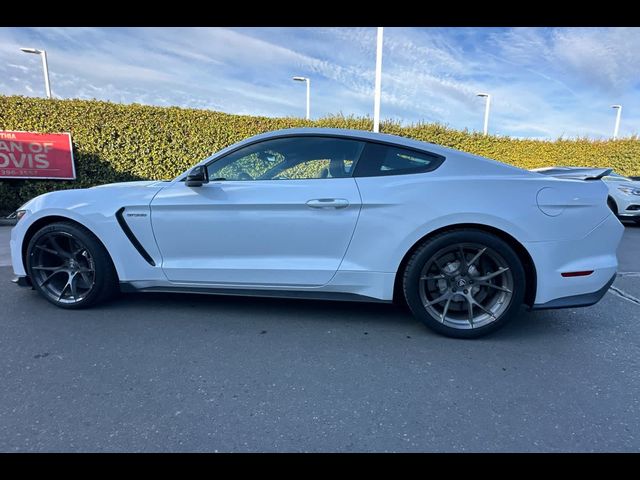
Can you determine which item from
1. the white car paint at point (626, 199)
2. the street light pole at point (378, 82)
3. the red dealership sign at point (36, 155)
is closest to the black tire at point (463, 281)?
the street light pole at point (378, 82)

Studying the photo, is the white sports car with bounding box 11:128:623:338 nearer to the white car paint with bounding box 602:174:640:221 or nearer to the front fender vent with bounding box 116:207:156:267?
the front fender vent with bounding box 116:207:156:267

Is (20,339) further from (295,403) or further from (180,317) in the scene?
(295,403)

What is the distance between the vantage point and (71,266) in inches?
114

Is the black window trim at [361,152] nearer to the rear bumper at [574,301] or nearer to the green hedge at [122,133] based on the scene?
the rear bumper at [574,301]

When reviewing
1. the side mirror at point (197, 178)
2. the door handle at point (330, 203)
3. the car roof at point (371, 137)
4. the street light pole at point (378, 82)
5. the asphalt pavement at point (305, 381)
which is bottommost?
the asphalt pavement at point (305, 381)

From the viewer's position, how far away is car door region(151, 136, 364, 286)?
8.21 ft

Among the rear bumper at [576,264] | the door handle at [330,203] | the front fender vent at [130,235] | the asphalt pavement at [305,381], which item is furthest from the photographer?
the front fender vent at [130,235]

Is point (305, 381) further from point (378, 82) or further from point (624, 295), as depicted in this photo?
point (378, 82)

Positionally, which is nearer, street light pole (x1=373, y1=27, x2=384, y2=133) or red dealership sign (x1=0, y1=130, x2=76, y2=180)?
red dealership sign (x1=0, y1=130, x2=76, y2=180)

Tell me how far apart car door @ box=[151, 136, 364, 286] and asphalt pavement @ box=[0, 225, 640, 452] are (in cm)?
46

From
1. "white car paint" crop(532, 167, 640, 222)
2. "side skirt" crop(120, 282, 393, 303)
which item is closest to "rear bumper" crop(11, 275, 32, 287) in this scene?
"side skirt" crop(120, 282, 393, 303)

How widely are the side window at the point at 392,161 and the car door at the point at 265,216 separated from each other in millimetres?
90

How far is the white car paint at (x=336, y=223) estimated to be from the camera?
2355 millimetres

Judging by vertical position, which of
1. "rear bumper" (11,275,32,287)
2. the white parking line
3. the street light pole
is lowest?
the white parking line
